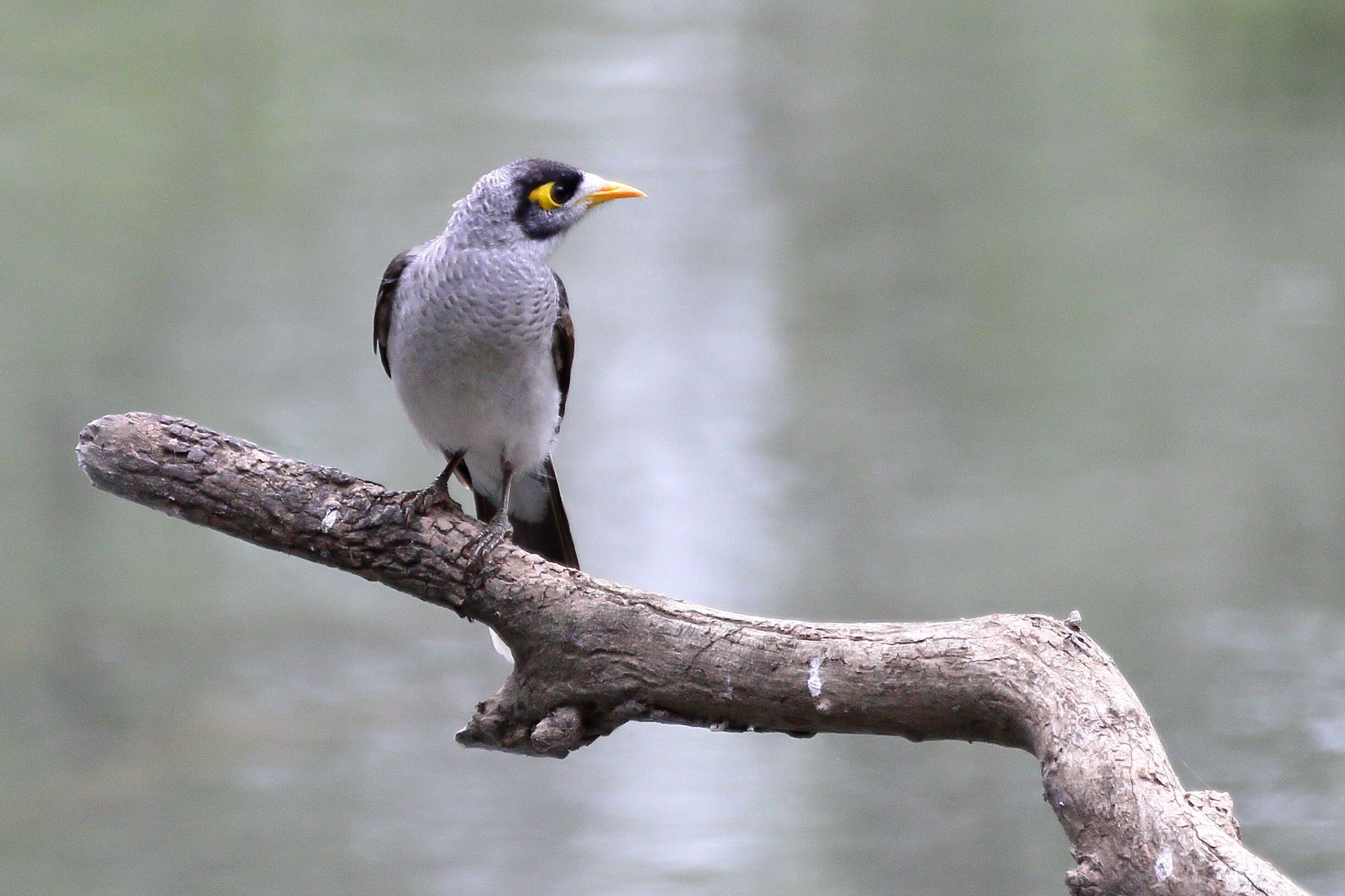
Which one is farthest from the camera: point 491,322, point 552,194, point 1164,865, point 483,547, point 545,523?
point 545,523

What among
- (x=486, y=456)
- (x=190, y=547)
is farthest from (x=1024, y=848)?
(x=190, y=547)

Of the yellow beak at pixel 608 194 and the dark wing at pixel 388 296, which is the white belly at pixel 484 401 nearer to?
the dark wing at pixel 388 296

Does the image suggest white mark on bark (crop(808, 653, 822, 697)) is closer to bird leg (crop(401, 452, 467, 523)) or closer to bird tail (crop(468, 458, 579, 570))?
bird leg (crop(401, 452, 467, 523))

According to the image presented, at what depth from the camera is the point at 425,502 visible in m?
2.39

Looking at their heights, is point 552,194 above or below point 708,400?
below

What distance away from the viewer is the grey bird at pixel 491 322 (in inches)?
99.7

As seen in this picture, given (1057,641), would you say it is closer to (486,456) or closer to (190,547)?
(486,456)

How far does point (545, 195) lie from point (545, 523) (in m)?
0.66

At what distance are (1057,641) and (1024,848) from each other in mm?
2568

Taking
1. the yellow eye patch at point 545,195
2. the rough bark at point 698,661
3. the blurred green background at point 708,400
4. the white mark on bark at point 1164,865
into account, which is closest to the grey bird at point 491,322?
the yellow eye patch at point 545,195

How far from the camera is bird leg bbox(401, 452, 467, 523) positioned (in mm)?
2359

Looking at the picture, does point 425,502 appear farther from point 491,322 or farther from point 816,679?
point 816,679

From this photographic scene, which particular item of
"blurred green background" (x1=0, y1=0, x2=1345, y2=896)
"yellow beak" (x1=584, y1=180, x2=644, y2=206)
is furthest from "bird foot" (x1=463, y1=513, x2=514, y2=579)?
"blurred green background" (x1=0, y1=0, x2=1345, y2=896)

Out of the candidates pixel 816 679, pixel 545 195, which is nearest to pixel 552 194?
pixel 545 195
